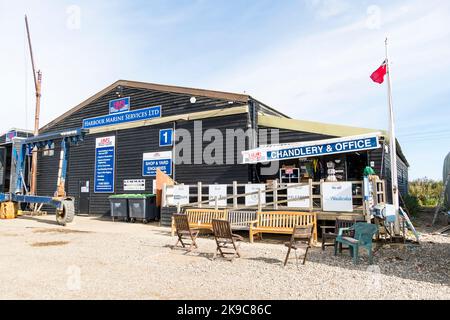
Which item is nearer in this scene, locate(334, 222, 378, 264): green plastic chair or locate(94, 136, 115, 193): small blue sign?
locate(334, 222, 378, 264): green plastic chair

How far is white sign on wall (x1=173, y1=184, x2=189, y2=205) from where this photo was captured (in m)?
12.0

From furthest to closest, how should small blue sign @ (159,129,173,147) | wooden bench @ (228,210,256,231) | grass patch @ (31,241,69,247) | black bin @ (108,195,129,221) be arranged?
1. small blue sign @ (159,129,173,147)
2. black bin @ (108,195,129,221)
3. wooden bench @ (228,210,256,231)
4. grass patch @ (31,241,69,247)

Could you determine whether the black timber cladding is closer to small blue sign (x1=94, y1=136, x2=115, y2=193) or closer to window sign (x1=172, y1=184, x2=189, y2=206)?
small blue sign (x1=94, y1=136, x2=115, y2=193)

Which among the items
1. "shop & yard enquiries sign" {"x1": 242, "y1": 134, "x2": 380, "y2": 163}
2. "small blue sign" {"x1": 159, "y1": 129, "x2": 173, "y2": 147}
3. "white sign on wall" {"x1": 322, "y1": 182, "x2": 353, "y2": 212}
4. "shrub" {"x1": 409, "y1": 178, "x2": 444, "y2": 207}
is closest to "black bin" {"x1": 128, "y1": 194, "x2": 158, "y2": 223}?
"small blue sign" {"x1": 159, "y1": 129, "x2": 173, "y2": 147}

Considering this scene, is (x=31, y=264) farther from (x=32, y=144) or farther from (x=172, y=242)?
(x=32, y=144)

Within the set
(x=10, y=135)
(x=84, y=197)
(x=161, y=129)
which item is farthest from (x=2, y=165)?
(x=161, y=129)

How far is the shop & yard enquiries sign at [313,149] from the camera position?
33.3ft

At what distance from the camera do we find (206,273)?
5.82 metres

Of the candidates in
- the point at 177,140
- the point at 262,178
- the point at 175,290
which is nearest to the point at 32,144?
the point at 177,140

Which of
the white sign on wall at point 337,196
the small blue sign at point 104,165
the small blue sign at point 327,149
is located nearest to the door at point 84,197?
the small blue sign at point 104,165

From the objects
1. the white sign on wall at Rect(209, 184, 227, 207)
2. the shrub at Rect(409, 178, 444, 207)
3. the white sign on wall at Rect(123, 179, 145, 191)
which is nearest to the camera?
the white sign on wall at Rect(209, 184, 227, 207)

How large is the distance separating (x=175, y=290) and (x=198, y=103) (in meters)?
11.0

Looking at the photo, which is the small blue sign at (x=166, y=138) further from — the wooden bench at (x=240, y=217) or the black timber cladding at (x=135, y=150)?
the wooden bench at (x=240, y=217)

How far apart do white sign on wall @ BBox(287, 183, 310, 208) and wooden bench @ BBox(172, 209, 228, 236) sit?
2009 millimetres
